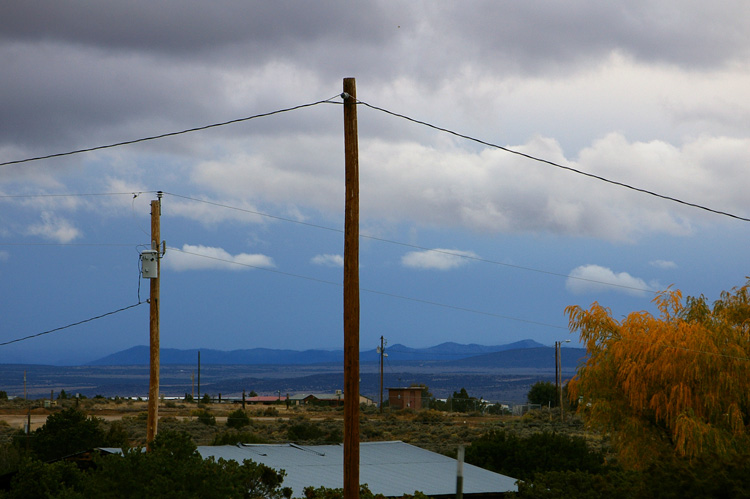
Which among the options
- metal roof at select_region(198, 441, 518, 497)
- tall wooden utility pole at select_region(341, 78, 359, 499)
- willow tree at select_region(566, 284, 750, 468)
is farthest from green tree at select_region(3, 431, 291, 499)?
willow tree at select_region(566, 284, 750, 468)

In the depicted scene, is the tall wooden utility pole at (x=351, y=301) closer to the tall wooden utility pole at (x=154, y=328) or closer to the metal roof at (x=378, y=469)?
the metal roof at (x=378, y=469)

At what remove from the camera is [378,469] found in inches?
1207

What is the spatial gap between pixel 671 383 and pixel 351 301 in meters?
15.0

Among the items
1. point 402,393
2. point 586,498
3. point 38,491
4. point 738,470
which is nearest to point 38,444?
point 38,491

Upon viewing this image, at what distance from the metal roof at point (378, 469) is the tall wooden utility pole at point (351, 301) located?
10930 millimetres

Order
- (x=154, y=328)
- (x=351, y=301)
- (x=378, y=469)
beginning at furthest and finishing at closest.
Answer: (x=378, y=469) < (x=154, y=328) < (x=351, y=301)

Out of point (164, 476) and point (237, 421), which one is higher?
point (164, 476)

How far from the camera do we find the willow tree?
83.9ft

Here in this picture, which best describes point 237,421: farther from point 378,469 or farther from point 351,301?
point 351,301

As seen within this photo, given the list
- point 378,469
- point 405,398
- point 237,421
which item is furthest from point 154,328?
point 405,398

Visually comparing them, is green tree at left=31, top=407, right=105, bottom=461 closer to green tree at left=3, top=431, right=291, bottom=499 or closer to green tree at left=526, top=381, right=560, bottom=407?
green tree at left=3, top=431, right=291, bottom=499

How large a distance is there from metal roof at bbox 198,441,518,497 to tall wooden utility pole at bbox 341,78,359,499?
430 inches

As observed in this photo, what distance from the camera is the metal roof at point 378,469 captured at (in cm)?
2744

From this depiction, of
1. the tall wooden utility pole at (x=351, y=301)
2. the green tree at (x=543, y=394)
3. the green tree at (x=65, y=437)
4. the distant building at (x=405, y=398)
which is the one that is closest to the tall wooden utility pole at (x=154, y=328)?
the tall wooden utility pole at (x=351, y=301)
